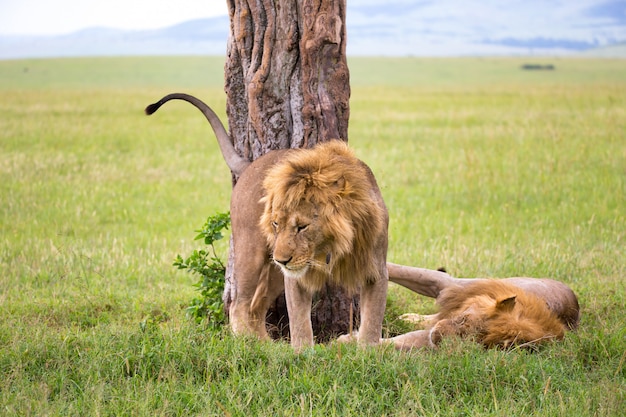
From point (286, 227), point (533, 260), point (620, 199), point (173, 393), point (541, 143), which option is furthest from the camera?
point (541, 143)

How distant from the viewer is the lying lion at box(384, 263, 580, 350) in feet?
16.5

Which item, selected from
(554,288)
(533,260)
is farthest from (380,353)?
(533,260)

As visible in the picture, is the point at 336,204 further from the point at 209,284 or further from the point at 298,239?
the point at 209,284

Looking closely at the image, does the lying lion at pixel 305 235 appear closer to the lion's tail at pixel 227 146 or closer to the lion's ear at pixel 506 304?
the lion's tail at pixel 227 146

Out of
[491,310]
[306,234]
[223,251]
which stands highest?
[306,234]

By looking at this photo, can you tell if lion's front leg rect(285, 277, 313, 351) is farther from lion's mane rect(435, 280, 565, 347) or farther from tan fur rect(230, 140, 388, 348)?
lion's mane rect(435, 280, 565, 347)

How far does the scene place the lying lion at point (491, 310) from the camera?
16.5 ft

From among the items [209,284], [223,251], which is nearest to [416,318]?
[209,284]

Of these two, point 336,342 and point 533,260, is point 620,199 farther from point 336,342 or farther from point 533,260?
point 336,342

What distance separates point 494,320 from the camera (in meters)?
5.09

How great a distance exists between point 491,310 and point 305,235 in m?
1.49

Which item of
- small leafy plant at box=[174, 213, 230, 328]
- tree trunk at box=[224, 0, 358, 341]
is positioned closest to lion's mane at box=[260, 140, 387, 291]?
tree trunk at box=[224, 0, 358, 341]

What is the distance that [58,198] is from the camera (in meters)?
11.5

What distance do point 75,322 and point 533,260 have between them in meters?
4.46
